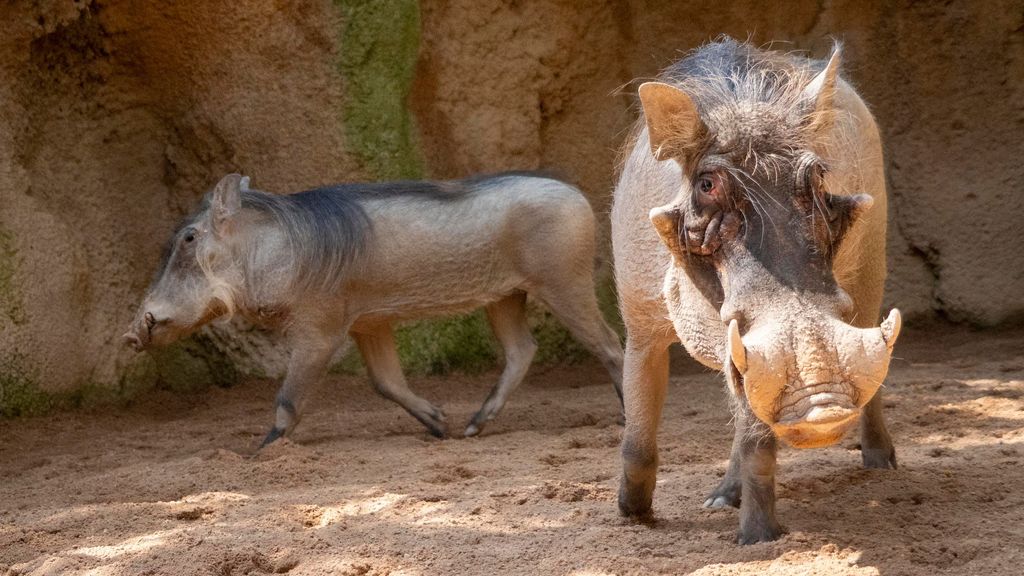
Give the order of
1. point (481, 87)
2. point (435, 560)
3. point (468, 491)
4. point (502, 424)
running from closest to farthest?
point (435, 560) → point (468, 491) → point (502, 424) → point (481, 87)

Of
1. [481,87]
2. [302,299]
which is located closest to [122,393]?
[302,299]

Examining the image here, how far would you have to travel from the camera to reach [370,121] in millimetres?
7312

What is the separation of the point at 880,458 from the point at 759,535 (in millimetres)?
1149

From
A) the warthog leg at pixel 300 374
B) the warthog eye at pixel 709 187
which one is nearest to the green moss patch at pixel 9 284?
the warthog leg at pixel 300 374

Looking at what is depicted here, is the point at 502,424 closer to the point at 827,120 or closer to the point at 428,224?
the point at 428,224

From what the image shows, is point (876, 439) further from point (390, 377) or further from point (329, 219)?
point (329, 219)

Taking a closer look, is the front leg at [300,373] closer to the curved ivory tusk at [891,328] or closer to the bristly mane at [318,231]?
the bristly mane at [318,231]

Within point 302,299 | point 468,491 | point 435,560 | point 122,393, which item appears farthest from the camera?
point 122,393

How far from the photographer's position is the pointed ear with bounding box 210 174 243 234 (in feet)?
20.4

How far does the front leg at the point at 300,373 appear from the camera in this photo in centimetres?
591

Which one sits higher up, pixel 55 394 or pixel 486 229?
A: pixel 486 229

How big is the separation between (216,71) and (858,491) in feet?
15.7

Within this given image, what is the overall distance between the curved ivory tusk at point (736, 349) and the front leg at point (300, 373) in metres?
3.76

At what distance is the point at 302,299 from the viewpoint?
6.12m
